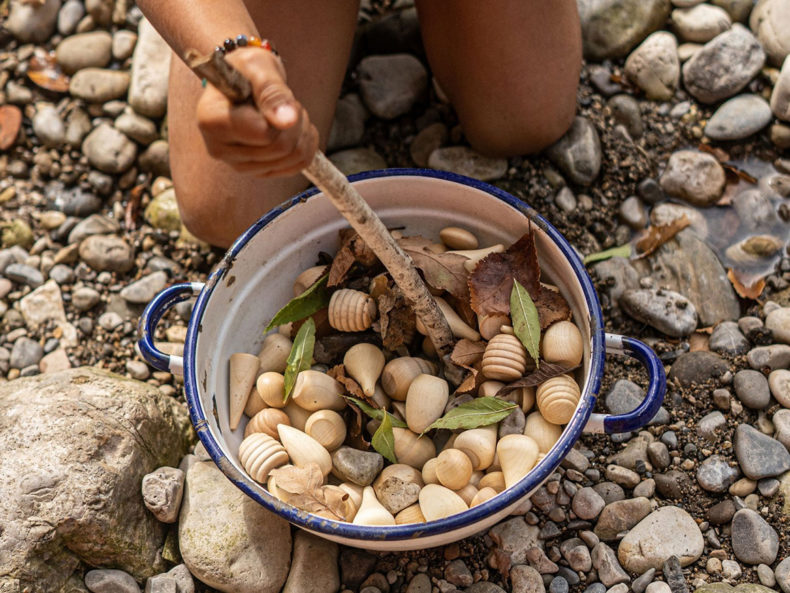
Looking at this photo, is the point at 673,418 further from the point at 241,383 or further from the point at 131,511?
the point at 131,511

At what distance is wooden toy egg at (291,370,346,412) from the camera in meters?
1.16

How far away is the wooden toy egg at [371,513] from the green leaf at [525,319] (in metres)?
0.30

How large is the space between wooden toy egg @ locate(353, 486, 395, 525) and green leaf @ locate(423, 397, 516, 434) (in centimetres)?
12

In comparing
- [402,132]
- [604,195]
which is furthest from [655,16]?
[402,132]

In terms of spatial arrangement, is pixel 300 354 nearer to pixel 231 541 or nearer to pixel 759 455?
pixel 231 541

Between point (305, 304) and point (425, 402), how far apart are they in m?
0.25

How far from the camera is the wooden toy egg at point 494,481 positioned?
110cm

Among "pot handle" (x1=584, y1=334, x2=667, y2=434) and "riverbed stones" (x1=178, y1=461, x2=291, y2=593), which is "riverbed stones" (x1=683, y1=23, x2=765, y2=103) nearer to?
"pot handle" (x1=584, y1=334, x2=667, y2=434)

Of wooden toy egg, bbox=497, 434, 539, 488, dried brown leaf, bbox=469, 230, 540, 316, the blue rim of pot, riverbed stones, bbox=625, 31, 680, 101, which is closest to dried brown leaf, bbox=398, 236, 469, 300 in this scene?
dried brown leaf, bbox=469, 230, 540, 316

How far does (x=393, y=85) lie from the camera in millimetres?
1653

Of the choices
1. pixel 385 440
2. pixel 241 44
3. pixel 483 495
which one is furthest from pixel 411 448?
pixel 241 44

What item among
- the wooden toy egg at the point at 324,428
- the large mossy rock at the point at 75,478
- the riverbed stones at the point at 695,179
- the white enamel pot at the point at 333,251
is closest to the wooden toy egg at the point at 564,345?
the white enamel pot at the point at 333,251

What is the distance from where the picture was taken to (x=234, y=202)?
1.45 metres

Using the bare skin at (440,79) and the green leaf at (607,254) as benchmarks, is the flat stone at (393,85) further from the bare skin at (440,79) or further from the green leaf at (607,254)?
the green leaf at (607,254)
